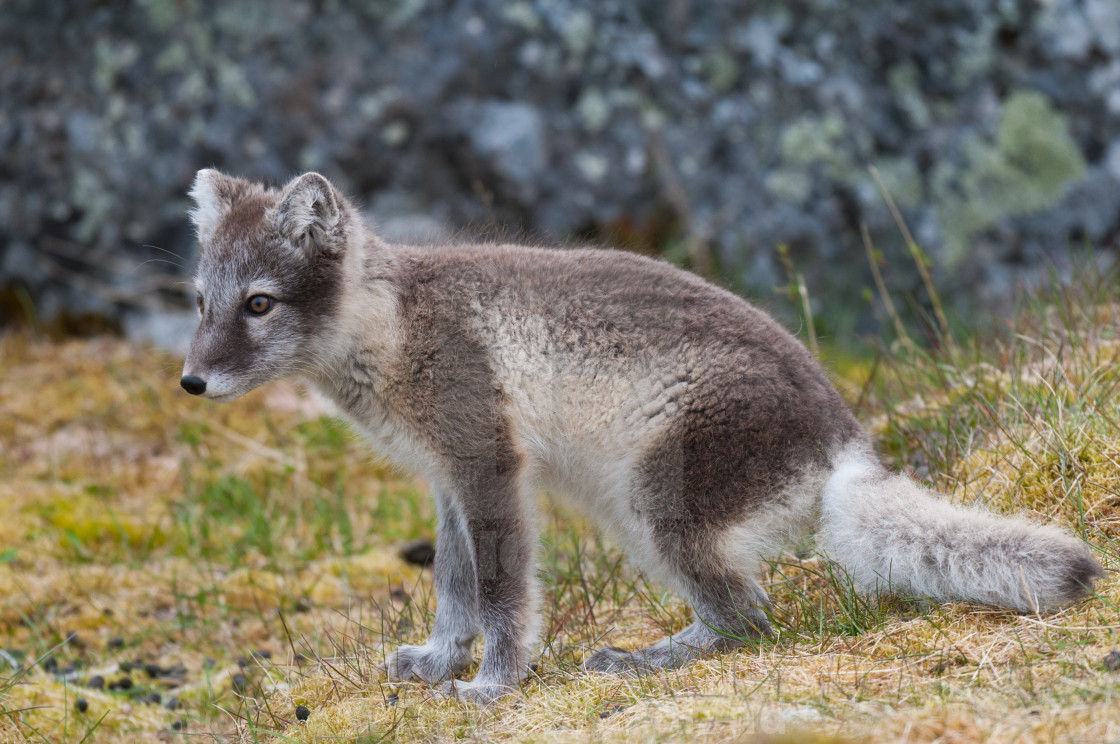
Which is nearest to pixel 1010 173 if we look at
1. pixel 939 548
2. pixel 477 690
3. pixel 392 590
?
pixel 939 548

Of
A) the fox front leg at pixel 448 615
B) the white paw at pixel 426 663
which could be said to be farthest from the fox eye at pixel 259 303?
the white paw at pixel 426 663

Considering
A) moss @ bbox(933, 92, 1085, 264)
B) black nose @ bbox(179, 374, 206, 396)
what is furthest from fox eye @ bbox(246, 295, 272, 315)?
moss @ bbox(933, 92, 1085, 264)

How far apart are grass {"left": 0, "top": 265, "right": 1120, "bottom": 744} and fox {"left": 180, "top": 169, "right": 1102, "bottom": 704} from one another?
29 cm

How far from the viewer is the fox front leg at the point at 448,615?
4.05 metres

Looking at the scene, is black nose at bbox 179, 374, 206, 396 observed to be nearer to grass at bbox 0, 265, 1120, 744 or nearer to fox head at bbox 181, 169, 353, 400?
fox head at bbox 181, 169, 353, 400

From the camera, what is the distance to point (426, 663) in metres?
4.09

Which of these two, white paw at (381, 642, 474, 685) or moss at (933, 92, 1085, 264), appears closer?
white paw at (381, 642, 474, 685)

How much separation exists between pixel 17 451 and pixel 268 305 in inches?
156

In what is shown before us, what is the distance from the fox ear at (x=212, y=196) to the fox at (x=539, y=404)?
1cm

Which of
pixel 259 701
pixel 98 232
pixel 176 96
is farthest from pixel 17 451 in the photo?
pixel 259 701

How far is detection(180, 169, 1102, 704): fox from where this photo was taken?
3730 millimetres

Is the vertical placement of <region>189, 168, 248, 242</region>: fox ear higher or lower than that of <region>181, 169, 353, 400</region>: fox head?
higher

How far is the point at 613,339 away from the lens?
402cm

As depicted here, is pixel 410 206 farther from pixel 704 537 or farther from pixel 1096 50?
pixel 1096 50
